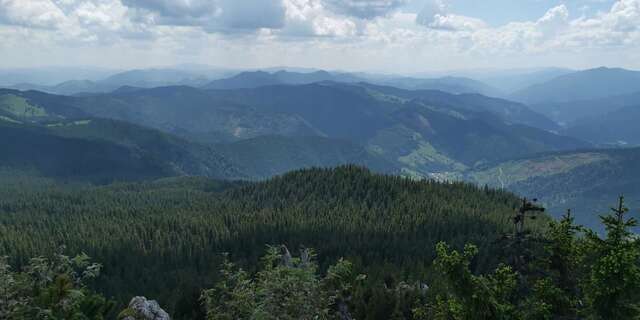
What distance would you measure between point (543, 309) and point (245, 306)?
14391 millimetres

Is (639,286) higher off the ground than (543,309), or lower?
higher

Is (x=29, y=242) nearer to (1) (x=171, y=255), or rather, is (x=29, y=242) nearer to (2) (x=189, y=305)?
(1) (x=171, y=255)

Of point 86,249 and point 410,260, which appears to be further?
point 86,249

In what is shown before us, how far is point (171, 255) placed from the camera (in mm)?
197000

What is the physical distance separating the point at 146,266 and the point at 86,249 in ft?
84.2

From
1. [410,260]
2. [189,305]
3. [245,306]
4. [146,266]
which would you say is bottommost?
[146,266]

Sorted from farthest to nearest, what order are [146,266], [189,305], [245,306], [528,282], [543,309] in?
[146,266]
[189,305]
[528,282]
[245,306]
[543,309]

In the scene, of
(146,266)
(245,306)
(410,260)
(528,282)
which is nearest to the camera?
(245,306)

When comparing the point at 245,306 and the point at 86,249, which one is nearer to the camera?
the point at 245,306

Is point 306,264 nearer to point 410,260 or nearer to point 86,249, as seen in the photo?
point 410,260

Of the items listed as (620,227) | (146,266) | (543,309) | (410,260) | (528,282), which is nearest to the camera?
(620,227)

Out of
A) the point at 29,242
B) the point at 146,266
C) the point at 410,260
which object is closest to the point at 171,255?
the point at 146,266

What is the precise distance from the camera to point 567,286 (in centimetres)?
2636

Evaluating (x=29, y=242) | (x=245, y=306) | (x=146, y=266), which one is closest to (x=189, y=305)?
(x=245, y=306)
